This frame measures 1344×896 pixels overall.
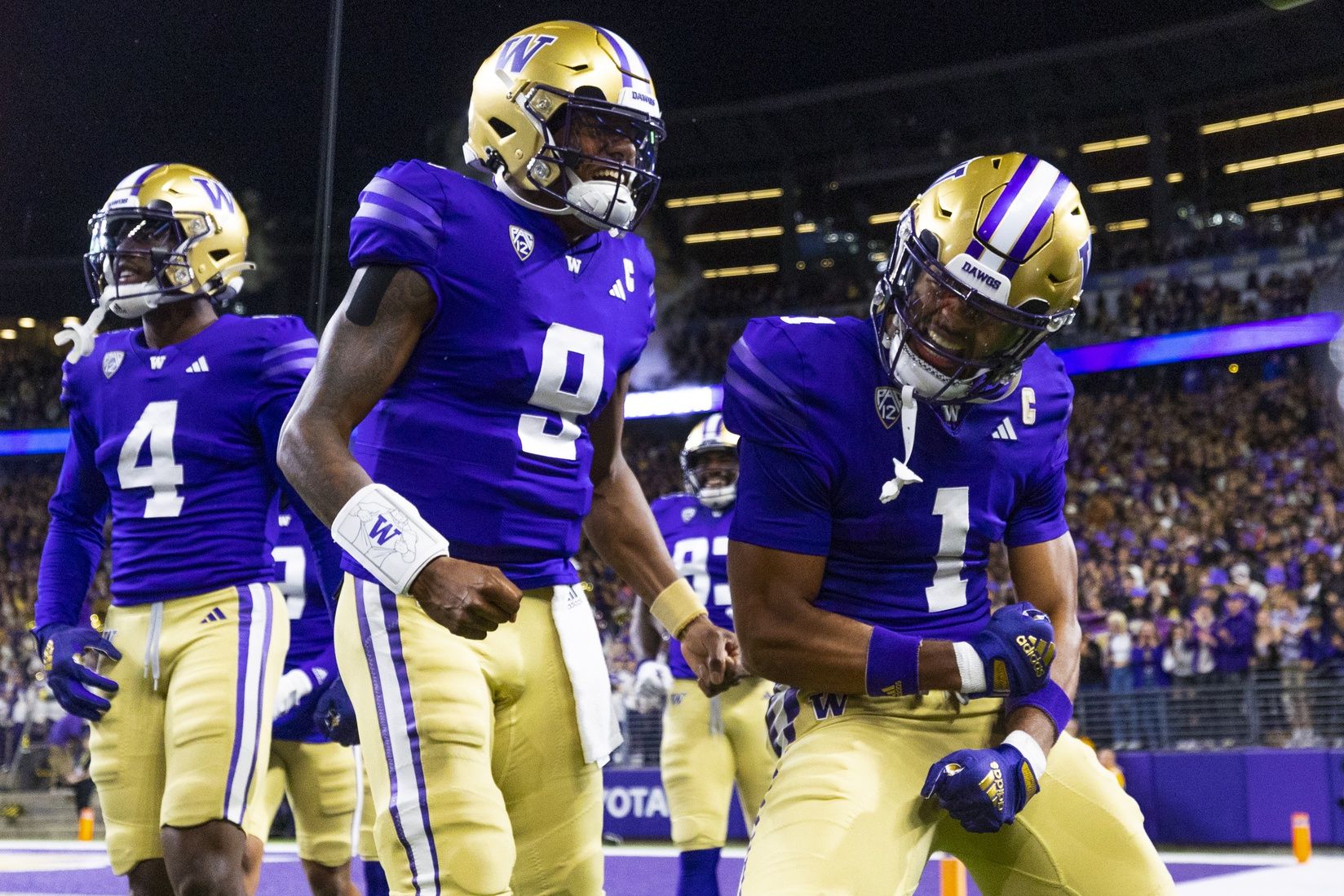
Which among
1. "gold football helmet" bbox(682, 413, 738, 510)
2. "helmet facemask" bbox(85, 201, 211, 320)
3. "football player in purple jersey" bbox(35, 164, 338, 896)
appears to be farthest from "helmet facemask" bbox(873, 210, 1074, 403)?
"gold football helmet" bbox(682, 413, 738, 510)

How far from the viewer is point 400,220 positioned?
2.13 meters

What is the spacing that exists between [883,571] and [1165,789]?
7.76 meters

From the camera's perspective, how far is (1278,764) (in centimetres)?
889

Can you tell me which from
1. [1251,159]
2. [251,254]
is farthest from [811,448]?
[1251,159]

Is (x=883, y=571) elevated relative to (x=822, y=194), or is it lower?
lower

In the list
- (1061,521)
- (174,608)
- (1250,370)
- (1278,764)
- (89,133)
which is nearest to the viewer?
(1061,521)

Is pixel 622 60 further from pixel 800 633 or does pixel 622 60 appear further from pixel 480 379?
pixel 800 633

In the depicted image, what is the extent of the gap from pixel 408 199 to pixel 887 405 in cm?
78

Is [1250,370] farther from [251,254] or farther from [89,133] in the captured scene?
[89,133]

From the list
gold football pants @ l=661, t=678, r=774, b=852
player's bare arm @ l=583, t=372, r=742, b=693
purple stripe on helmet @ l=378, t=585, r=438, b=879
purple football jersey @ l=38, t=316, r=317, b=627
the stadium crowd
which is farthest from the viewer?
the stadium crowd

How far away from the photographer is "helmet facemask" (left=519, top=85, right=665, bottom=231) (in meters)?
2.30

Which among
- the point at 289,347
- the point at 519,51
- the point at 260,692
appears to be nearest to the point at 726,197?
the point at 289,347

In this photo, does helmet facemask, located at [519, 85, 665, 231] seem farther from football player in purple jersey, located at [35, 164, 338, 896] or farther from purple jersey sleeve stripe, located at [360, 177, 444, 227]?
football player in purple jersey, located at [35, 164, 338, 896]

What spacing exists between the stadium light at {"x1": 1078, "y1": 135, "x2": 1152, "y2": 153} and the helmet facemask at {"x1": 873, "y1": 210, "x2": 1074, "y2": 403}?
20060 mm
